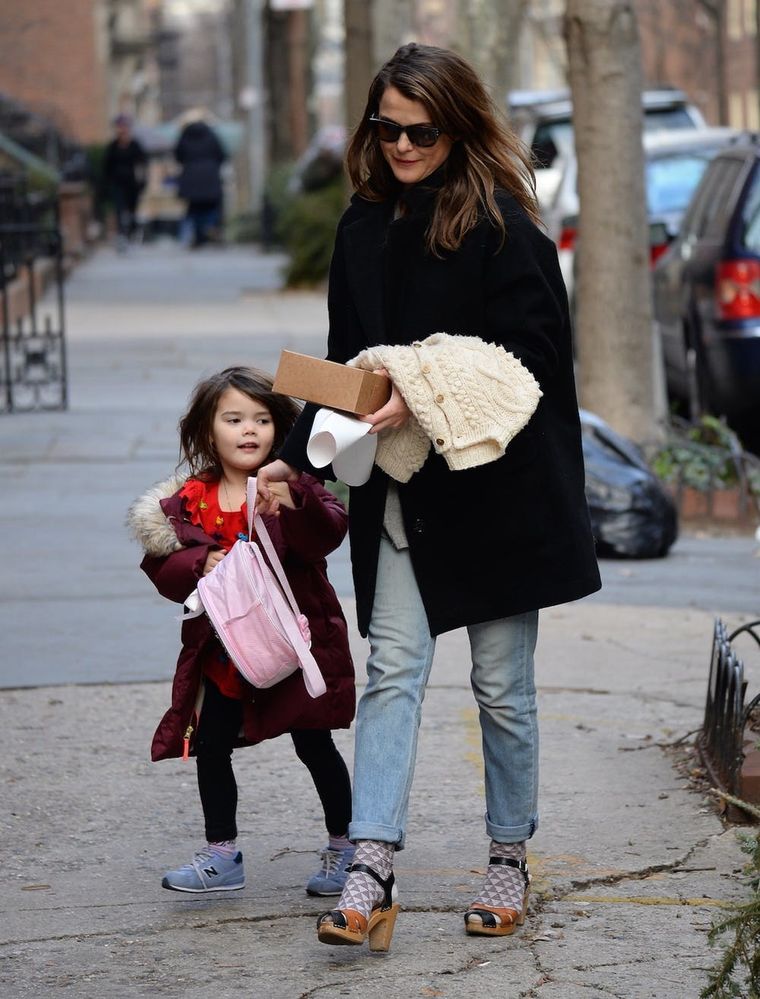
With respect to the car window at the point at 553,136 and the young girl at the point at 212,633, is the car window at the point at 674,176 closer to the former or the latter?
the car window at the point at 553,136

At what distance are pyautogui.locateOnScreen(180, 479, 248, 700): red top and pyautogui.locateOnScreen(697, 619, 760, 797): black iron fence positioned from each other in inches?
54.8

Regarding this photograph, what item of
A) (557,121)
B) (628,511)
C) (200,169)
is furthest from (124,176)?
(628,511)

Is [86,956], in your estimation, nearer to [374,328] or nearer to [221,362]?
[374,328]

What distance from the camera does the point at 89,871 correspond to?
179 inches

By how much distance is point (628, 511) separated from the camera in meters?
8.45

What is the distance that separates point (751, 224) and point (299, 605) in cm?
709

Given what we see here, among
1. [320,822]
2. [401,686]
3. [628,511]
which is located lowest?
[320,822]

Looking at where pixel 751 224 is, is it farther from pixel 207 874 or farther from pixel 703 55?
pixel 703 55

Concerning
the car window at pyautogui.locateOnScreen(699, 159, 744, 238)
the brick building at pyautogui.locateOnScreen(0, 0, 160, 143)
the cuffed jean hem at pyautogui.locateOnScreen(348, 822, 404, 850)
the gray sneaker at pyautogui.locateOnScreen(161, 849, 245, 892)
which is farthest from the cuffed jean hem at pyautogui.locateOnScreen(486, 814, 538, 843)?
the brick building at pyautogui.locateOnScreen(0, 0, 160, 143)

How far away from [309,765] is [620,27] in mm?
6926

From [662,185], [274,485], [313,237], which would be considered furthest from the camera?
[313,237]

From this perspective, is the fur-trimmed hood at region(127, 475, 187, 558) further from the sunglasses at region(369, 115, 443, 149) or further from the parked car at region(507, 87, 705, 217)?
the parked car at region(507, 87, 705, 217)

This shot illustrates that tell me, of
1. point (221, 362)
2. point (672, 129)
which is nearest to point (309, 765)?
point (221, 362)

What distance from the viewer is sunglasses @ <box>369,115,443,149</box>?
3.91 metres
